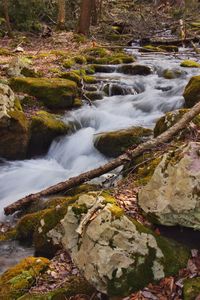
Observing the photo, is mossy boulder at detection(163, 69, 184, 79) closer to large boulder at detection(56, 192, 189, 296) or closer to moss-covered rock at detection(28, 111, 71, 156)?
moss-covered rock at detection(28, 111, 71, 156)

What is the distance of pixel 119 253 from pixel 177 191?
911mm

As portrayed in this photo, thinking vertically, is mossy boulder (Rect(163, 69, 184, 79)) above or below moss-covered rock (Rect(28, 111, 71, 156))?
above

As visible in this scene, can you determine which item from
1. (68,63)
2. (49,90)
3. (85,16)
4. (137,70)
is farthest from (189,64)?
(85,16)

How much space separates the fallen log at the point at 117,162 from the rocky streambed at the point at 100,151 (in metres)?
0.17

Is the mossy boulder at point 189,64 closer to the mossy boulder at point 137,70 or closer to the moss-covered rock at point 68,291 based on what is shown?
the mossy boulder at point 137,70

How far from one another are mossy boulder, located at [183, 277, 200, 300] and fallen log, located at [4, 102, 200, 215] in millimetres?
3005

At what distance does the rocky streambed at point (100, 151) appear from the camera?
172 inches

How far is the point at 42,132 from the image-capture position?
1052 centimetres

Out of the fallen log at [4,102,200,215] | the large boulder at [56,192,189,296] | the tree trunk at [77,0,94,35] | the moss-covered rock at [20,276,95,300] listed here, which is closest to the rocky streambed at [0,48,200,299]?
the large boulder at [56,192,189,296]

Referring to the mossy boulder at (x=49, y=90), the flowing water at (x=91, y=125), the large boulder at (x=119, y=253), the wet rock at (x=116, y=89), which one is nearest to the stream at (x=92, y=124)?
the flowing water at (x=91, y=125)

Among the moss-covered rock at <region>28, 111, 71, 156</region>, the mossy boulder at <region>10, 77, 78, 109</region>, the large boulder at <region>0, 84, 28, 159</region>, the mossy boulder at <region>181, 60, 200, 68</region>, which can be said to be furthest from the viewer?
the mossy boulder at <region>181, 60, 200, 68</region>

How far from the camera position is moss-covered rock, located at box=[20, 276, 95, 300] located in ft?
15.4

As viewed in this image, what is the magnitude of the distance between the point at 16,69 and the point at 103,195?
930 cm

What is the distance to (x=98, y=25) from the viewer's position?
1032 inches
